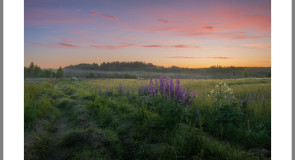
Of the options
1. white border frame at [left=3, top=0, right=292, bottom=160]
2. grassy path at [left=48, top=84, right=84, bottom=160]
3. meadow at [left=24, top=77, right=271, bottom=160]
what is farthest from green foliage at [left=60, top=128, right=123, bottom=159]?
white border frame at [left=3, top=0, right=292, bottom=160]

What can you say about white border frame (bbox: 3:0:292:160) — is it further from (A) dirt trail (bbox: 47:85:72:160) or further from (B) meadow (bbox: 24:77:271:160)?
(A) dirt trail (bbox: 47:85:72:160)

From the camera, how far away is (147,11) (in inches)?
259

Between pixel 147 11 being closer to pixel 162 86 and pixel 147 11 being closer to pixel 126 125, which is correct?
pixel 162 86

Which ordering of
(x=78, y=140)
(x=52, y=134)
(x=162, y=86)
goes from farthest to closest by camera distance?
1. (x=162, y=86)
2. (x=52, y=134)
3. (x=78, y=140)
